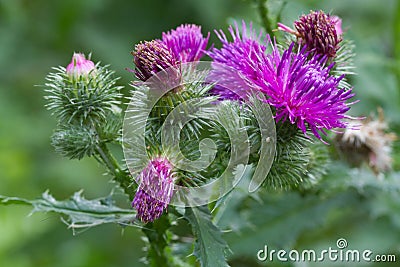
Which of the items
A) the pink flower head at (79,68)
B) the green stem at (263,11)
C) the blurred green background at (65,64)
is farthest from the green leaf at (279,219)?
the pink flower head at (79,68)

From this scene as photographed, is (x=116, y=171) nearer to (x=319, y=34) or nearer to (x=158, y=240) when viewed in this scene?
(x=158, y=240)

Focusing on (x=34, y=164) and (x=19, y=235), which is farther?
(x=34, y=164)

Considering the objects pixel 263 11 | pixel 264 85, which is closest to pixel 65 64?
pixel 263 11

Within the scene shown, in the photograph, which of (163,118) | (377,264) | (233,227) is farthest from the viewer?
(377,264)

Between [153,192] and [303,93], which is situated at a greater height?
[303,93]

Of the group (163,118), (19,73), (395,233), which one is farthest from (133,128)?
(19,73)

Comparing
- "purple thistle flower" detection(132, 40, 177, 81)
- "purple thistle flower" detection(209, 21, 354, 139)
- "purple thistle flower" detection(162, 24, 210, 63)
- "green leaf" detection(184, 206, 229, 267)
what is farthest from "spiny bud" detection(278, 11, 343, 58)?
"green leaf" detection(184, 206, 229, 267)

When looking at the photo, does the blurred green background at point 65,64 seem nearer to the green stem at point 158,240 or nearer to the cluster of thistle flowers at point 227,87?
the cluster of thistle flowers at point 227,87

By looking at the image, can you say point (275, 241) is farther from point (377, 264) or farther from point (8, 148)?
point (8, 148)
